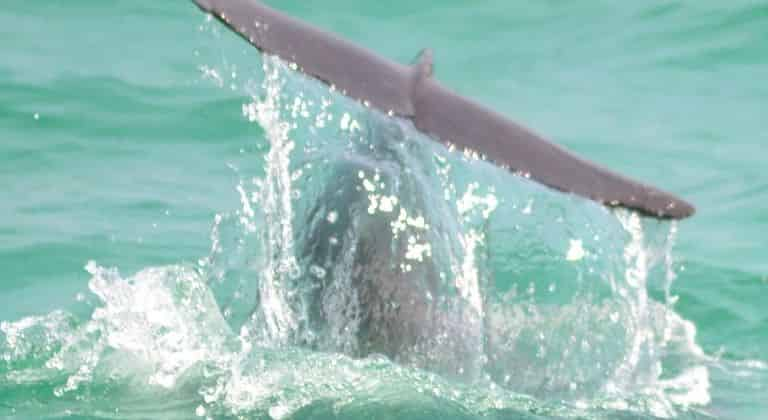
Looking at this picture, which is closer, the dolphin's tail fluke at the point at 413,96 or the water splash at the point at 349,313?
the dolphin's tail fluke at the point at 413,96

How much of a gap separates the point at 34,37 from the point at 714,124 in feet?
21.9

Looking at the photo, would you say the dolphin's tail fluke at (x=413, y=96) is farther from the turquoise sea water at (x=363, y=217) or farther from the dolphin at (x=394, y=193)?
the turquoise sea water at (x=363, y=217)

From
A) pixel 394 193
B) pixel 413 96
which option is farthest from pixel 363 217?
pixel 413 96

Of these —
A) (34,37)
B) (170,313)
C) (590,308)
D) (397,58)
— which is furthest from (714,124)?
(170,313)

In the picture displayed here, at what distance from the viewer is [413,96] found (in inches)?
251

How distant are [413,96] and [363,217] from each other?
2.44 ft

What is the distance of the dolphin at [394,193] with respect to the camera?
6.09m

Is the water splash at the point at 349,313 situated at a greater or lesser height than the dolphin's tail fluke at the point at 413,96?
lesser

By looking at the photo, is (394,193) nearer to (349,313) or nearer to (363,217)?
(363,217)

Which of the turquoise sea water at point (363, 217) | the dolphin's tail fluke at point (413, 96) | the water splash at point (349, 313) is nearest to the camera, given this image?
the dolphin's tail fluke at point (413, 96)

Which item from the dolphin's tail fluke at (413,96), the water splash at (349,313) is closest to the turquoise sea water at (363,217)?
the water splash at (349,313)

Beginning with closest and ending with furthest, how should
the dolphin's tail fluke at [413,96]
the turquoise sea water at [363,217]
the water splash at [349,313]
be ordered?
the dolphin's tail fluke at [413,96] < the water splash at [349,313] < the turquoise sea water at [363,217]

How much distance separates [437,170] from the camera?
7070 millimetres

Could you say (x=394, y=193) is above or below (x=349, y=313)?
above
